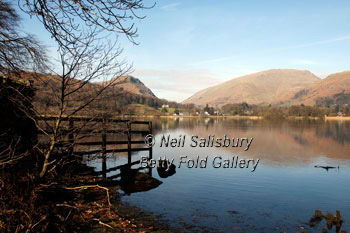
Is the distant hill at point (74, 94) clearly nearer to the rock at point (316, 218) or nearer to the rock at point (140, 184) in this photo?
the rock at point (140, 184)

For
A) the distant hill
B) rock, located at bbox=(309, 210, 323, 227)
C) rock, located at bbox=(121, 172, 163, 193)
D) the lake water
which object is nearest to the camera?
the distant hill

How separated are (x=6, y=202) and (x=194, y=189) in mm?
9888

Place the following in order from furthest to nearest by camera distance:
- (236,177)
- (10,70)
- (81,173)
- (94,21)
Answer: (236,177) < (81,173) < (10,70) < (94,21)

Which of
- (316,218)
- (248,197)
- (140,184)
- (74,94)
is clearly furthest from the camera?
(140,184)

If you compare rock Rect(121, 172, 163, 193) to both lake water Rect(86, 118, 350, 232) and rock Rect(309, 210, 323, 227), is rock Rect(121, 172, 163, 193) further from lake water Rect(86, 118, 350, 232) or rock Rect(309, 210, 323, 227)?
rock Rect(309, 210, 323, 227)

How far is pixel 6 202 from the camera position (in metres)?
6.04

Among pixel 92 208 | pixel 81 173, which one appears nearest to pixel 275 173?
pixel 81 173

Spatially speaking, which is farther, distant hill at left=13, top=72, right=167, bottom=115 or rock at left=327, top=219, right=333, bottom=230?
rock at left=327, top=219, right=333, bottom=230

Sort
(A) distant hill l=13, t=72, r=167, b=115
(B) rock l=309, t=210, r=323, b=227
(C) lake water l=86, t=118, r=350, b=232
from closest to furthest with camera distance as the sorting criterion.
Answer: (A) distant hill l=13, t=72, r=167, b=115
(C) lake water l=86, t=118, r=350, b=232
(B) rock l=309, t=210, r=323, b=227

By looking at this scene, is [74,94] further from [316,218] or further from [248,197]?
[316,218]

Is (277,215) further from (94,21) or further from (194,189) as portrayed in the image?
(94,21)

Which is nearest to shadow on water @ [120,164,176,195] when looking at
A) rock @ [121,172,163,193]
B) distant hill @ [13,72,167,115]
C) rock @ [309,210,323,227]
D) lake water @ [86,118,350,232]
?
rock @ [121,172,163,193]

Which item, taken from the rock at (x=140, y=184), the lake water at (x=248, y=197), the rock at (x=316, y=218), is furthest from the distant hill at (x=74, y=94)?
the rock at (x=316, y=218)

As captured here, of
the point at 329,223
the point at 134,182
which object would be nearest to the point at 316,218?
the point at 329,223
